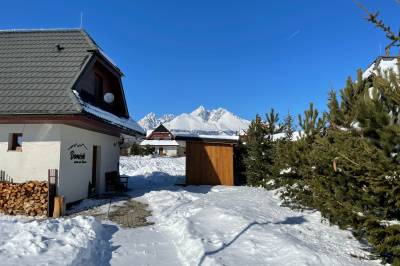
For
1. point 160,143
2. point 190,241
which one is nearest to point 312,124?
point 190,241

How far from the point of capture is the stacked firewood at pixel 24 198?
34.9 ft

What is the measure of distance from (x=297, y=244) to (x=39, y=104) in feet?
29.2

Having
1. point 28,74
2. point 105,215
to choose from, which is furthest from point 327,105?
point 28,74

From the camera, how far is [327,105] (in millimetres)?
9609

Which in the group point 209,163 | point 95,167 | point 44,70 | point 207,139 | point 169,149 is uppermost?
point 44,70

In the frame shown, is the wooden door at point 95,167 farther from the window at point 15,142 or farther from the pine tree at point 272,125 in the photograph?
the pine tree at point 272,125

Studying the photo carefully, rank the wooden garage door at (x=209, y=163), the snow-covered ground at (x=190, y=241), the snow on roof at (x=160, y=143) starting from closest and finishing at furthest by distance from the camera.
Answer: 1. the snow-covered ground at (x=190, y=241)
2. the wooden garage door at (x=209, y=163)
3. the snow on roof at (x=160, y=143)

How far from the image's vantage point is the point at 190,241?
7598 millimetres

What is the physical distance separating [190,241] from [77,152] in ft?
22.5

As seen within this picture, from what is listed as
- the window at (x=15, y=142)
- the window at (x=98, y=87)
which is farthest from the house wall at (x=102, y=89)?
the window at (x=15, y=142)

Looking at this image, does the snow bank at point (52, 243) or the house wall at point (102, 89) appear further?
the house wall at point (102, 89)

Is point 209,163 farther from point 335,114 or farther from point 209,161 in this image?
point 335,114

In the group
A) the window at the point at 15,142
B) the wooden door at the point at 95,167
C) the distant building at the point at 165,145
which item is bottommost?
the wooden door at the point at 95,167

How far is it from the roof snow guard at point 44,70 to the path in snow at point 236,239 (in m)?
4.60
